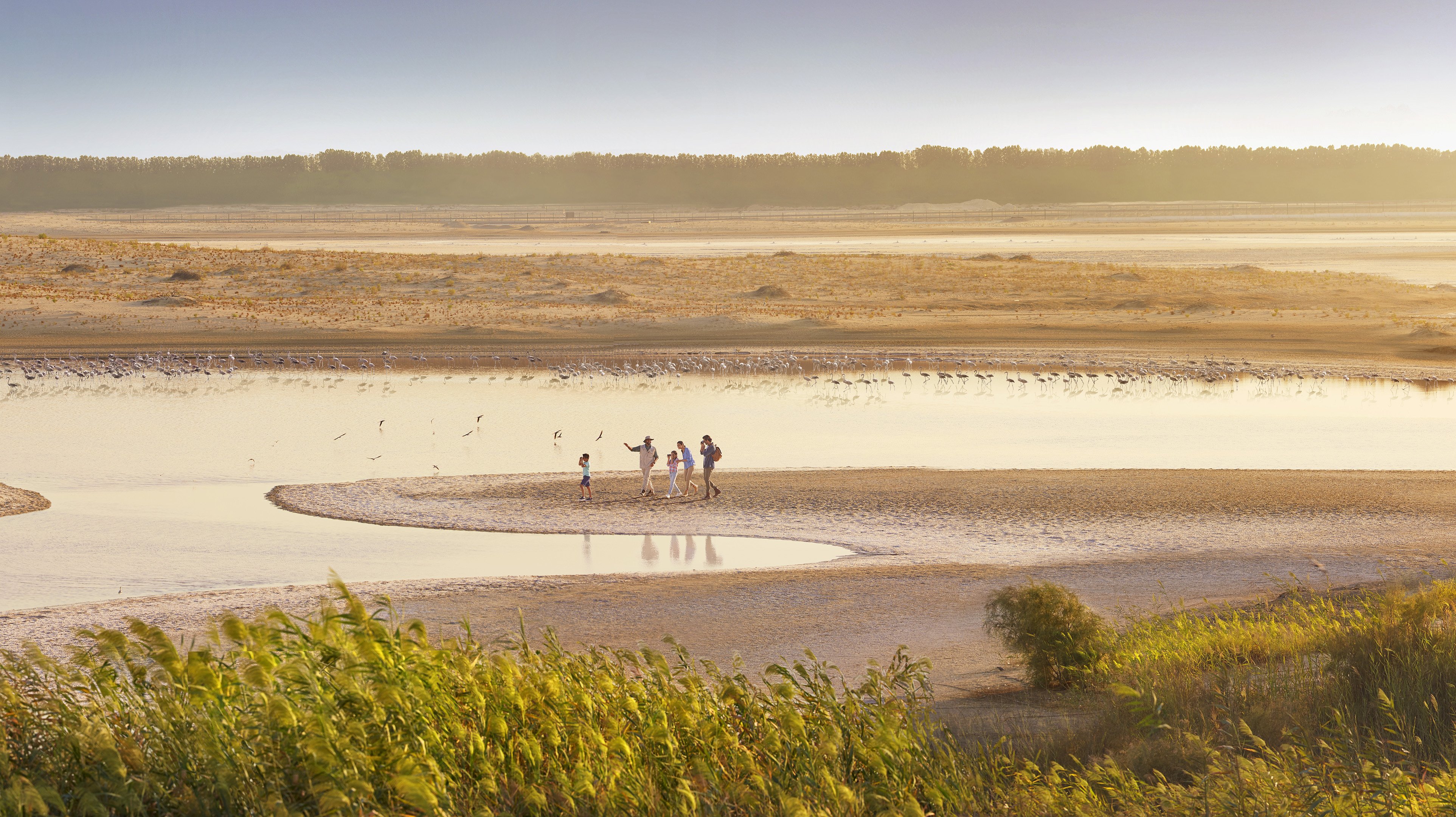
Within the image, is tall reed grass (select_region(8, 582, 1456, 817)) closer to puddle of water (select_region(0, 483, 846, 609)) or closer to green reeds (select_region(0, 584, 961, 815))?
green reeds (select_region(0, 584, 961, 815))

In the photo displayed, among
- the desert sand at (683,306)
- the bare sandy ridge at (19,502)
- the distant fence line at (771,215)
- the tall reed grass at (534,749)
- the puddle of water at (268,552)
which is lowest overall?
the puddle of water at (268,552)

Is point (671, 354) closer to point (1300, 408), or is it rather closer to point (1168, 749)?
point (1300, 408)

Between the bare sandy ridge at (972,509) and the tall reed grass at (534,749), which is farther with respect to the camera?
the bare sandy ridge at (972,509)

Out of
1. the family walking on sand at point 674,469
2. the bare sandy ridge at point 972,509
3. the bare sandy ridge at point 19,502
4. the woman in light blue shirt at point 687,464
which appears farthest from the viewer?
the woman in light blue shirt at point 687,464

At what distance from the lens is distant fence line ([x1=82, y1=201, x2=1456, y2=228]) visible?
524 feet

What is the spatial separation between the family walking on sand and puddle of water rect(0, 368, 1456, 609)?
85 cm

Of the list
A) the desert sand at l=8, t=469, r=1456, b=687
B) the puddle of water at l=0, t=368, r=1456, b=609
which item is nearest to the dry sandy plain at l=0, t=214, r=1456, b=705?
the desert sand at l=8, t=469, r=1456, b=687

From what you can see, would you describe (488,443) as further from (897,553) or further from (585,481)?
(897,553)

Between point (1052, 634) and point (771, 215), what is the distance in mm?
179629

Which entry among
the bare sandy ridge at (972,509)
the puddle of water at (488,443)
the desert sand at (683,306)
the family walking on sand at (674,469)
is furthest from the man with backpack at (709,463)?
the desert sand at (683,306)

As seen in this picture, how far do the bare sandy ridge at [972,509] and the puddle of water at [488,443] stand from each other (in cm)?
80

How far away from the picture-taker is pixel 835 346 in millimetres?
49656

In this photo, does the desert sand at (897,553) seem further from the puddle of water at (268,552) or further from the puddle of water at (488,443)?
the puddle of water at (488,443)

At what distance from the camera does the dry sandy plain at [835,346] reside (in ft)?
46.5
